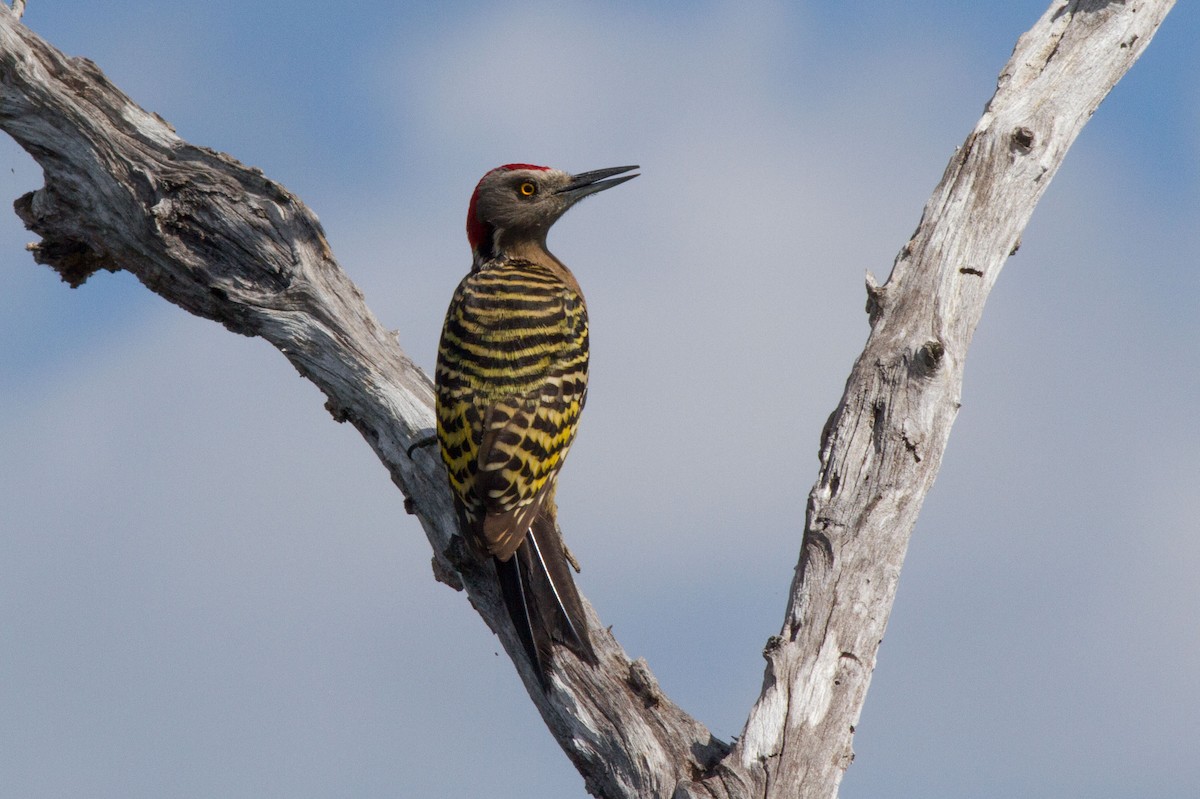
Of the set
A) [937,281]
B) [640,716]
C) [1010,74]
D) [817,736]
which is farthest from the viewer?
[1010,74]

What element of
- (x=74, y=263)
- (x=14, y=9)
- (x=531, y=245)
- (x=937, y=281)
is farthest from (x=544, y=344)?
(x=14, y=9)

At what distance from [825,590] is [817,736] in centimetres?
62

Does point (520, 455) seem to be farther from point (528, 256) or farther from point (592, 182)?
point (592, 182)

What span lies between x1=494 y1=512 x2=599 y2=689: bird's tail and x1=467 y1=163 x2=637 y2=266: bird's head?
277 centimetres

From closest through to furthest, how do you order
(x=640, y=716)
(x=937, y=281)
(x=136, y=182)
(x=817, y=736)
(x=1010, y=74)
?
(x=817, y=736)
(x=640, y=716)
(x=937, y=281)
(x=1010, y=74)
(x=136, y=182)

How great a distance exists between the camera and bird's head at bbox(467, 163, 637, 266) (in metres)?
8.23

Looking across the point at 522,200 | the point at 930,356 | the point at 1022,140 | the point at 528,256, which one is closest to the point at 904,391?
the point at 930,356

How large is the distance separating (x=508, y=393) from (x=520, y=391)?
78 mm

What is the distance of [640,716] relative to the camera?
5.36 m

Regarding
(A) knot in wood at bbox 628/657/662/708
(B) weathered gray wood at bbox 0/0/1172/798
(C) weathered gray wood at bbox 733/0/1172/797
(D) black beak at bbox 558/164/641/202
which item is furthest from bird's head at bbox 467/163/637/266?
(A) knot in wood at bbox 628/657/662/708

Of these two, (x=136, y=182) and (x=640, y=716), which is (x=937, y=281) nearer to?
(x=640, y=716)

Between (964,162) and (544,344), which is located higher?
(964,162)

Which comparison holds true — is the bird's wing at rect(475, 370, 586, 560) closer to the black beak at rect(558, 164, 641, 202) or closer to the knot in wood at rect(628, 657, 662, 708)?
the knot in wood at rect(628, 657, 662, 708)

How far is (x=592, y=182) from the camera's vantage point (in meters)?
8.36
